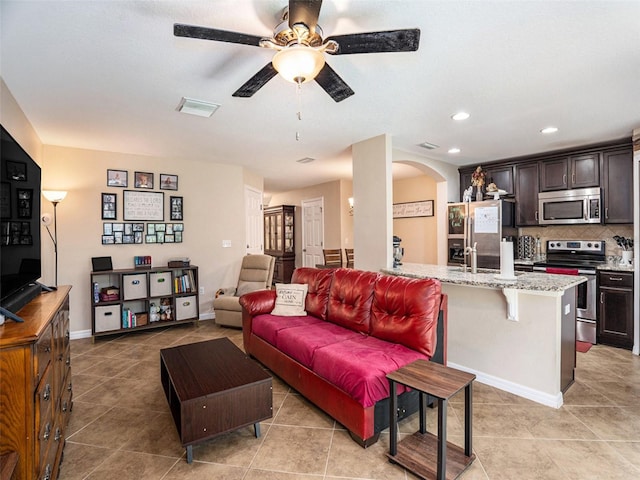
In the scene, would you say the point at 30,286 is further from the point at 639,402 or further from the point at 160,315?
the point at 639,402

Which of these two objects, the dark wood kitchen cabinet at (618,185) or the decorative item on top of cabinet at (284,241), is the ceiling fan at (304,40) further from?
the decorative item on top of cabinet at (284,241)

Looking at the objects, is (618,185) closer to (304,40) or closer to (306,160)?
(306,160)

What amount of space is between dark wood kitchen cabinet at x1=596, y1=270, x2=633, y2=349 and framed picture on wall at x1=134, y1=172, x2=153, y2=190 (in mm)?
6091

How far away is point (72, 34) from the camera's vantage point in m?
1.93

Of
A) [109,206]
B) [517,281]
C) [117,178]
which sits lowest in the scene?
[517,281]

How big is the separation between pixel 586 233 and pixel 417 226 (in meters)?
2.68

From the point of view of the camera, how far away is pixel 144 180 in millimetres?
4777

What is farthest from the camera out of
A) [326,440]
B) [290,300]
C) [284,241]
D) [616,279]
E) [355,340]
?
[284,241]

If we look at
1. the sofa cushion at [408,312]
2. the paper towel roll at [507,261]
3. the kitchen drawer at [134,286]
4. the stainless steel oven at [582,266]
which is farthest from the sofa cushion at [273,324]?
the stainless steel oven at [582,266]

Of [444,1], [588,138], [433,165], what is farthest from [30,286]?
[588,138]

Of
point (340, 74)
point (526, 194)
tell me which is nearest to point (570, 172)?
point (526, 194)

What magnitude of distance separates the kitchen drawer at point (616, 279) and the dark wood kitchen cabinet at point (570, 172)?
1.21 m

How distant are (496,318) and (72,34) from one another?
3692 mm

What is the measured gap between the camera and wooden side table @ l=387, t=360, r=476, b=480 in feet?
5.62
